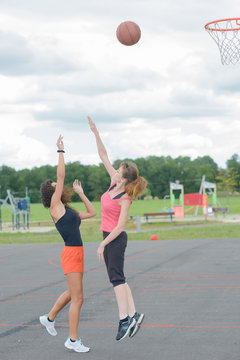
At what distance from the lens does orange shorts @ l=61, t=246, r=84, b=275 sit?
6.21 meters

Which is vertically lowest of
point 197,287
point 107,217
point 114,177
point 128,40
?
point 197,287

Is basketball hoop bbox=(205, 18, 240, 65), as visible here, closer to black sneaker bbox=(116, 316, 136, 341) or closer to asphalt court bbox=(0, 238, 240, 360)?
asphalt court bbox=(0, 238, 240, 360)

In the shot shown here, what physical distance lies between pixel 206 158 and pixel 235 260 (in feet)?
435

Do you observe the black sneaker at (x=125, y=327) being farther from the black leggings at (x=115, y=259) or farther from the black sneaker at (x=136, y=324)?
the black leggings at (x=115, y=259)

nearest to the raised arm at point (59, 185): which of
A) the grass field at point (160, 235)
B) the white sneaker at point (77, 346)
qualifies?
the white sneaker at point (77, 346)

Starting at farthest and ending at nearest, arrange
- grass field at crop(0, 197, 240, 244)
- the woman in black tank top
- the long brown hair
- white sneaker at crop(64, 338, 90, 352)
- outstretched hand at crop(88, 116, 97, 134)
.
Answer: grass field at crop(0, 197, 240, 244), outstretched hand at crop(88, 116, 97, 134), the long brown hair, the woman in black tank top, white sneaker at crop(64, 338, 90, 352)

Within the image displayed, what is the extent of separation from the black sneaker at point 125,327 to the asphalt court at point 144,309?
0.13 meters

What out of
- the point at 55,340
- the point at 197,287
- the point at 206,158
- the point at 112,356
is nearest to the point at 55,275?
the point at 197,287

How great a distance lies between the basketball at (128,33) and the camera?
11672mm

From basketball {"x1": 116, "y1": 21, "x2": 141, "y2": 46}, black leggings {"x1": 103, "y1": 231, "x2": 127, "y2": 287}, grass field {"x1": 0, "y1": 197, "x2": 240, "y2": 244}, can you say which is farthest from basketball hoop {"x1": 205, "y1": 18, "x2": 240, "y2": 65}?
grass field {"x1": 0, "y1": 197, "x2": 240, "y2": 244}

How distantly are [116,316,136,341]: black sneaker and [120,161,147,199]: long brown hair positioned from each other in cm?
136

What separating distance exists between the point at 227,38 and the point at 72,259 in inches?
408

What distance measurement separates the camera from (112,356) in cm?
584

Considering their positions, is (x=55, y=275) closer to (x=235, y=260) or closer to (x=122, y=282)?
(x=235, y=260)
